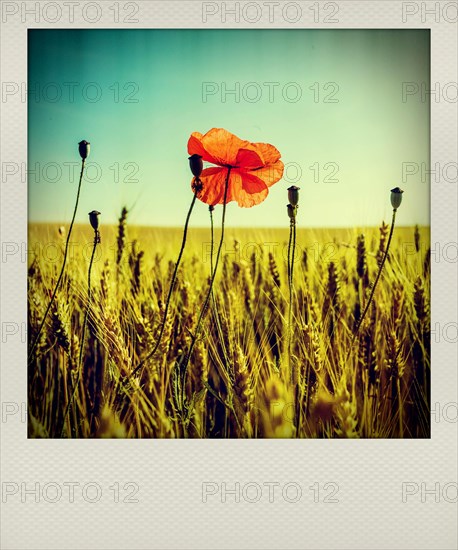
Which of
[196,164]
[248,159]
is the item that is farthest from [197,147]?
[248,159]

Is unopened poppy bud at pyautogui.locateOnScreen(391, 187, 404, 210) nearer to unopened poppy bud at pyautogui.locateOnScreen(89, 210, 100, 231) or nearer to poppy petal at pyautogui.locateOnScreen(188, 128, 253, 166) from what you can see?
poppy petal at pyautogui.locateOnScreen(188, 128, 253, 166)

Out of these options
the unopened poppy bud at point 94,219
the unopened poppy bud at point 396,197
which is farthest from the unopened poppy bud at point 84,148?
the unopened poppy bud at point 396,197

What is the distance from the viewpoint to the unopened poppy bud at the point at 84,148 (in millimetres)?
1581

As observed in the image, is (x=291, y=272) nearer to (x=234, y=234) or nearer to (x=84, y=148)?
(x=234, y=234)

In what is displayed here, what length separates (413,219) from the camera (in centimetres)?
158

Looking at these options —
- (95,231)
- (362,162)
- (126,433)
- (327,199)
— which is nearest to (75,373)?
(126,433)

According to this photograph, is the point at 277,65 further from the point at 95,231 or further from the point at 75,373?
the point at 75,373

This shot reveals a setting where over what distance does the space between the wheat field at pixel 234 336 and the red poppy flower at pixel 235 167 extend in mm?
118

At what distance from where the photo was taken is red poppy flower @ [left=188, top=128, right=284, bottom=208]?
5.15ft

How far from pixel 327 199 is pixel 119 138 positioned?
0.68m

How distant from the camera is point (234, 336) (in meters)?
1.57

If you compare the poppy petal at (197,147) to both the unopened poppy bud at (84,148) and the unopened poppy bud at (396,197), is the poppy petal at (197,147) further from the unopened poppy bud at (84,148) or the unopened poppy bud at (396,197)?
the unopened poppy bud at (396,197)

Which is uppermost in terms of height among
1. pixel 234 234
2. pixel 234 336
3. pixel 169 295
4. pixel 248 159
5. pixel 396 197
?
pixel 248 159

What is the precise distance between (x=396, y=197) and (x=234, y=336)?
67 centimetres
